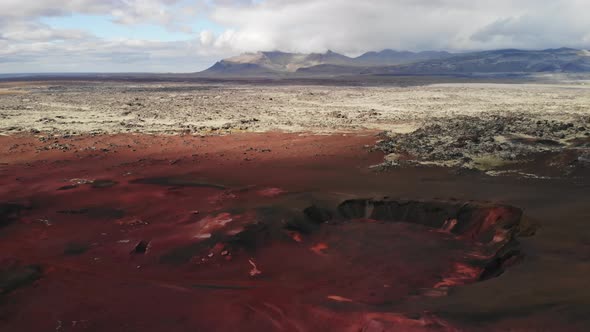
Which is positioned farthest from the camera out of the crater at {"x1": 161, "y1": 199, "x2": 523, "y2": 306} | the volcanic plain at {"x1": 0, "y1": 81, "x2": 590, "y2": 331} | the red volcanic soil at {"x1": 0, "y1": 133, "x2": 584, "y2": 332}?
the crater at {"x1": 161, "y1": 199, "x2": 523, "y2": 306}

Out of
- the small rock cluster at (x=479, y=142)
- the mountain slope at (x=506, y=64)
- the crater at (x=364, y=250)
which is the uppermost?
the mountain slope at (x=506, y=64)

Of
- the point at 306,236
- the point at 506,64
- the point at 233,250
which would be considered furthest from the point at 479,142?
the point at 506,64

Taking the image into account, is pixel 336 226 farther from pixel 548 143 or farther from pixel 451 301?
pixel 548 143

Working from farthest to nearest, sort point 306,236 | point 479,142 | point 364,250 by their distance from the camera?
point 479,142 → point 306,236 → point 364,250

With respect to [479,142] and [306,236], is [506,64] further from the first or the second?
[306,236]

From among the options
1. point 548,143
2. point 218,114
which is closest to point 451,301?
point 548,143

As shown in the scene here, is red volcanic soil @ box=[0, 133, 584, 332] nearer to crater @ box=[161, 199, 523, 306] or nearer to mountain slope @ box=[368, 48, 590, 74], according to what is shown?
crater @ box=[161, 199, 523, 306]

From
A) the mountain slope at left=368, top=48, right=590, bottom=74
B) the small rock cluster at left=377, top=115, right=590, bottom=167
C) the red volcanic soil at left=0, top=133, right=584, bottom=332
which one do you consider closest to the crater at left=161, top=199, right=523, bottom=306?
the red volcanic soil at left=0, top=133, right=584, bottom=332

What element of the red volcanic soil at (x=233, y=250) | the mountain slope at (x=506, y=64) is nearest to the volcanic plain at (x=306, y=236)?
the red volcanic soil at (x=233, y=250)

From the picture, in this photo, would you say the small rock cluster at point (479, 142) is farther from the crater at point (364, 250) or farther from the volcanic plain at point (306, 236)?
the crater at point (364, 250)
